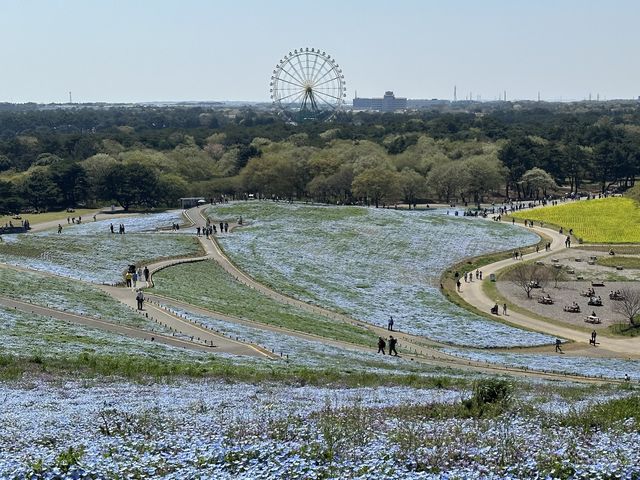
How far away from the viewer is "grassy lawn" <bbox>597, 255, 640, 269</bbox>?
83963 millimetres

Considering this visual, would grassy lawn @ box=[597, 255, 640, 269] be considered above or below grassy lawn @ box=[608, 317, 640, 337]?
above

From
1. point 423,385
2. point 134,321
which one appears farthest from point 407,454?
point 134,321

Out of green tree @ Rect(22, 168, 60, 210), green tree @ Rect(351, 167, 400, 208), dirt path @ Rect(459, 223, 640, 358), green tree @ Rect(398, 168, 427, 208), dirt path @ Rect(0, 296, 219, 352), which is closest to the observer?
dirt path @ Rect(0, 296, 219, 352)

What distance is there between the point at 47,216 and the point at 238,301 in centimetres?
6227

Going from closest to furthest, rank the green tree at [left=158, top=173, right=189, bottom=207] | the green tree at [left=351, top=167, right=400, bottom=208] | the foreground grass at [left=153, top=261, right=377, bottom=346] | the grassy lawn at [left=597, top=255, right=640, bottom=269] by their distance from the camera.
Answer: the foreground grass at [left=153, top=261, right=377, bottom=346] → the grassy lawn at [left=597, top=255, right=640, bottom=269] → the green tree at [left=158, top=173, right=189, bottom=207] → the green tree at [left=351, top=167, right=400, bottom=208]

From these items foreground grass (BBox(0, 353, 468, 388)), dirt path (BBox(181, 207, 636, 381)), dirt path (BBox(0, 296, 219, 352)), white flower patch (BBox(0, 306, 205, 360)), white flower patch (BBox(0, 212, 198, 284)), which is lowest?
dirt path (BBox(181, 207, 636, 381))

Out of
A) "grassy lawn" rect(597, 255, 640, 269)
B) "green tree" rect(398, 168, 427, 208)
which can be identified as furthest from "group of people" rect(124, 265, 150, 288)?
"green tree" rect(398, 168, 427, 208)

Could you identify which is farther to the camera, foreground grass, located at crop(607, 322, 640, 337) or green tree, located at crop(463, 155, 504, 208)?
green tree, located at crop(463, 155, 504, 208)

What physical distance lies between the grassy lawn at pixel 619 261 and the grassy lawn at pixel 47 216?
211 ft

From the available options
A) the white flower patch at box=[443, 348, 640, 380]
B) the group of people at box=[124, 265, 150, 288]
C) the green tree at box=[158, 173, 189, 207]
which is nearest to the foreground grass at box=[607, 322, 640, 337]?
the white flower patch at box=[443, 348, 640, 380]

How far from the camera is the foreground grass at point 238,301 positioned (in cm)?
4875

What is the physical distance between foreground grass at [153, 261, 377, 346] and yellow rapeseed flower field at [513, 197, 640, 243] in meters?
53.5

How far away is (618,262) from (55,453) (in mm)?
79173

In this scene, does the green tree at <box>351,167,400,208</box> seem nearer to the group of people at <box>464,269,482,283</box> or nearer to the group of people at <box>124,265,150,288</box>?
the group of people at <box>464,269,482,283</box>
